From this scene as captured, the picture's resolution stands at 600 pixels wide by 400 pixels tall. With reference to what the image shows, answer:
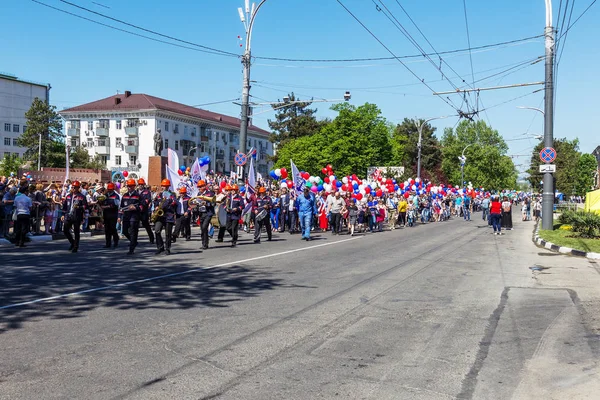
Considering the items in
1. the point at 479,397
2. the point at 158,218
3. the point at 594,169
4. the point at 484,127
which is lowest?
the point at 479,397

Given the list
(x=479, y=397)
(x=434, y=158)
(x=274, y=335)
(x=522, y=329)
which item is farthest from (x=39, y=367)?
(x=434, y=158)

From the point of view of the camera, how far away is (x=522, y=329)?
23.7 feet

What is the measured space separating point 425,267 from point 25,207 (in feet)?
33.3

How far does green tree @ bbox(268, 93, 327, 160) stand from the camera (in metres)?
89.1

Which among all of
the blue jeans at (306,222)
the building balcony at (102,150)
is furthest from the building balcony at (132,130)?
the blue jeans at (306,222)

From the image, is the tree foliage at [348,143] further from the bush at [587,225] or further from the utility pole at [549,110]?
the bush at [587,225]

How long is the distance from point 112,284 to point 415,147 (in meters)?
99.2

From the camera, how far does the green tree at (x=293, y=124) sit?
89.1m

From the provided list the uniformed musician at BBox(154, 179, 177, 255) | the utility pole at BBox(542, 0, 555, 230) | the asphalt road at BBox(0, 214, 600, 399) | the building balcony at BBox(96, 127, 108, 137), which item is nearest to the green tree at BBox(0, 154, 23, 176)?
the building balcony at BBox(96, 127, 108, 137)

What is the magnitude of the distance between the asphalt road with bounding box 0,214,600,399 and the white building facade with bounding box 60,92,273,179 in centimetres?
7234

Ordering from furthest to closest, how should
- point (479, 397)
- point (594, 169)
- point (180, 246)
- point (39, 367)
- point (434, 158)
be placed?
1. point (434, 158)
2. point (594, 169)
3. point (180, 246)
4. point (39, 367)
5. point (479, 397)

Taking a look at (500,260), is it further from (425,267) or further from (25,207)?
(25,207)

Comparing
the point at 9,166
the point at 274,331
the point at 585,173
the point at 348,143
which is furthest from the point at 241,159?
the point at 585,173

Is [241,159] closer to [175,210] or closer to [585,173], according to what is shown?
[175,210]
